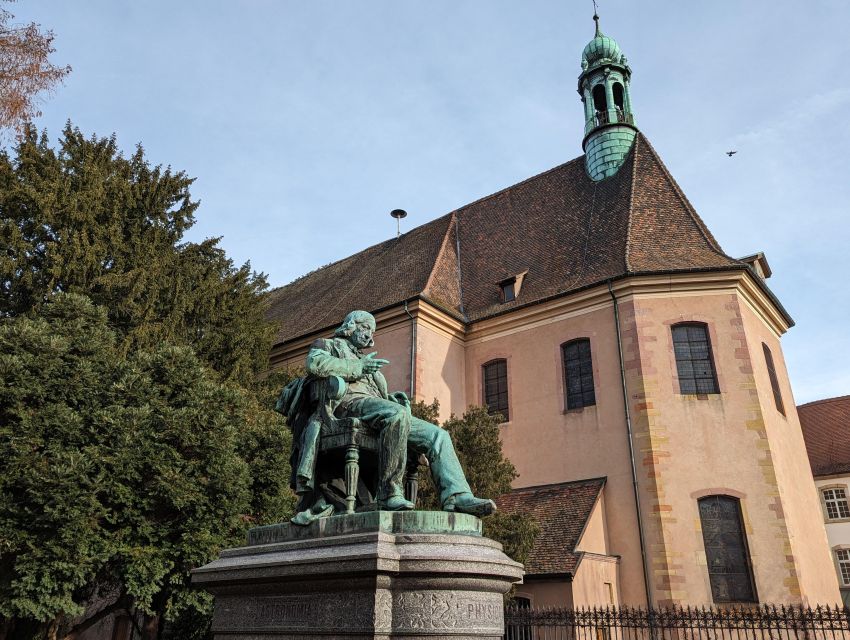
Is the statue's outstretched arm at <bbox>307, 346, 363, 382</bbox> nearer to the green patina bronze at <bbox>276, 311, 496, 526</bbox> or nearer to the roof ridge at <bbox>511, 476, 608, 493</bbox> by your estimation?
the green patina bronze at <bbox>276, 311, 496, 526</bbox>

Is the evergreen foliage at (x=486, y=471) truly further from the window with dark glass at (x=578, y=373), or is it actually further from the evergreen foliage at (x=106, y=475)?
the window with dark glass at (x=578, y=373)

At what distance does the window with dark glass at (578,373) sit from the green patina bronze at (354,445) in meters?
12.8

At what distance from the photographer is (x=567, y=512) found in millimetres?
15633

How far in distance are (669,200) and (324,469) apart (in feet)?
56.9

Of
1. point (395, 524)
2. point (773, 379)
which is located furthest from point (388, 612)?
point (773, 379)

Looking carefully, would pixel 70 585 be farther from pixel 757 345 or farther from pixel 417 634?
pixel 757 345

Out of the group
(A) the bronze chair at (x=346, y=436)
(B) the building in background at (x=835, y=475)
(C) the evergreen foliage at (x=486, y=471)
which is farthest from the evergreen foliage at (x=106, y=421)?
(B) the building in background at (x=835, y=475)

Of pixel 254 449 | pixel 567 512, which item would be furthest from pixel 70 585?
pixel 567 512

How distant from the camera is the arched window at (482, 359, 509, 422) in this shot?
19234 millimetres

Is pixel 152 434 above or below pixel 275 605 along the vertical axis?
above

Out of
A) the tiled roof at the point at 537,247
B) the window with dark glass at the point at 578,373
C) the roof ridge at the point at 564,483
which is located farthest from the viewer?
the tiled roof at the point at 537,247

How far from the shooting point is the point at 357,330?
580cm

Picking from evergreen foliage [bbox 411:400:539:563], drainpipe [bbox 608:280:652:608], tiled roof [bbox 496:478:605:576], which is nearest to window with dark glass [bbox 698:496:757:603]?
drainpipe [bbox 608:280:652:608]

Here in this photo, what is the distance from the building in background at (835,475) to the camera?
103 ft
